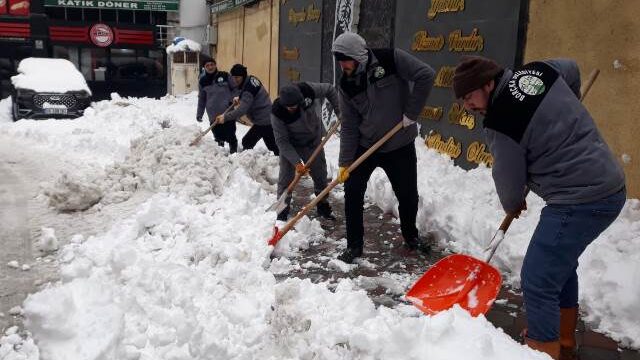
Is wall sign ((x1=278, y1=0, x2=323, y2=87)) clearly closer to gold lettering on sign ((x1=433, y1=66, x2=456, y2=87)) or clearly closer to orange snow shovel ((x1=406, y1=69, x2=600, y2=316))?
gold lettering on sign ((x1=433, y1=66, x2=456, y2=87))

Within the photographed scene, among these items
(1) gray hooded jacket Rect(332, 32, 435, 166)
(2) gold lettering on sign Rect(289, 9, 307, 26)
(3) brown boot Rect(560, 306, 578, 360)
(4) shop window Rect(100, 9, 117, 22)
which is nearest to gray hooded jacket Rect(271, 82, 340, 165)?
(1) gray hooded jacket Rect(332, 32, 435, 166)

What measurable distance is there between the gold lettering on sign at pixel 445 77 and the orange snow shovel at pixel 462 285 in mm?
3243

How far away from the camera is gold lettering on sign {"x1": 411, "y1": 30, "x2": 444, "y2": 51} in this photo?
6895 millimetres

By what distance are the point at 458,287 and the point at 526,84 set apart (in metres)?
1.28

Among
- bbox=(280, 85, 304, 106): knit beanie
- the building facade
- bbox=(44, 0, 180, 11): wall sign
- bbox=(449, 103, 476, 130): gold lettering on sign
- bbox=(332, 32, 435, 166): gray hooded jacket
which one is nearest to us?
bbox=(332, 32, 435, 166): gray hooded jacket

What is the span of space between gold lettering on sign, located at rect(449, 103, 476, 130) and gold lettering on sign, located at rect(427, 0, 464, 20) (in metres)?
1.14

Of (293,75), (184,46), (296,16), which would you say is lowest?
(293,75)

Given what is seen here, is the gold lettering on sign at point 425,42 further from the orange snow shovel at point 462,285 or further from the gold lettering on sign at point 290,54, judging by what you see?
the gold lettering on sign at point 290,54

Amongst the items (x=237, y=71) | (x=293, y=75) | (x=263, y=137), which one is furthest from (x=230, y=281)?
(x=293, y=75)

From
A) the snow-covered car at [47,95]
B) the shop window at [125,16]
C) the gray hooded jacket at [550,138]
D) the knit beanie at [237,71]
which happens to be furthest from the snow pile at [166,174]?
the shop window at [125,16]

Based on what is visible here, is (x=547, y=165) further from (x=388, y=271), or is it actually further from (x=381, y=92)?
(x=388, y=271)

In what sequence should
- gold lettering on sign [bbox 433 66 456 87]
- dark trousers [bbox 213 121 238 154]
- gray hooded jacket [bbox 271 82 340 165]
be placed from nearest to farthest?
gray hooded jacket [bbox 271 82 340 165] → gold lettering on sign [bbox 433 66 456 87] → dark trousers [bbox 213 121 238 154]

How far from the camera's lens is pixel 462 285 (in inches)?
127

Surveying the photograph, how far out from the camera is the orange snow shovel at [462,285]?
9.97 feet
